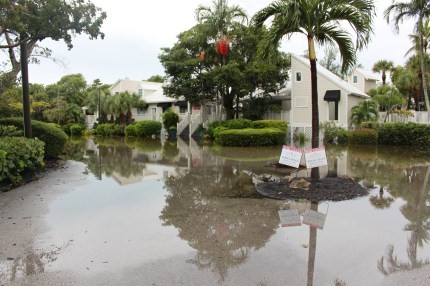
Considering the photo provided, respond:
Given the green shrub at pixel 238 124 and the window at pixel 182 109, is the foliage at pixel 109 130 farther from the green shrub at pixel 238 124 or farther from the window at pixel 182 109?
the green shrub at pixel 238 124

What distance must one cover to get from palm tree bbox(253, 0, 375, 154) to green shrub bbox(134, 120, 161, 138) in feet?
79.5

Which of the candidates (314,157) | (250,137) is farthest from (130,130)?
(314,157)

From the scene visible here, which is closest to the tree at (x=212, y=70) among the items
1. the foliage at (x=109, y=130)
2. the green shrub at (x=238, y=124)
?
the green shrub at (x=238, y=124)

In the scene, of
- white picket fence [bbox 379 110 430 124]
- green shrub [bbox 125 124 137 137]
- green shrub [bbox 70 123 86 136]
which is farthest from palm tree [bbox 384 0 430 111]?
green shrub [bbox 70 123 86 136]

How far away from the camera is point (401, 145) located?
2119cm

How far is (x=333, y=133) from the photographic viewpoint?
23.5m

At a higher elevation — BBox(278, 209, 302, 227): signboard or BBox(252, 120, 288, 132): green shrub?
BBox(252, 120, 288, 132): green shrub

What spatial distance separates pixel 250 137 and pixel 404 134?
892cm

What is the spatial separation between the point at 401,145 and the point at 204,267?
66.3ft

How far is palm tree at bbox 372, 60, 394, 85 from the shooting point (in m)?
40.9

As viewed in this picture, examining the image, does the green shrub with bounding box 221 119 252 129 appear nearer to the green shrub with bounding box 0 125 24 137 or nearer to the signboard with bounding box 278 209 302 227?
the green shrub with bounding box 0 125 24 137

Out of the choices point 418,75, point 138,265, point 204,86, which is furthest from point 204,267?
point 418,75

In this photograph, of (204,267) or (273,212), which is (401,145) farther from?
(204,267)

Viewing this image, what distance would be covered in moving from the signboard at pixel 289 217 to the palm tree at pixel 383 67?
39.6m
